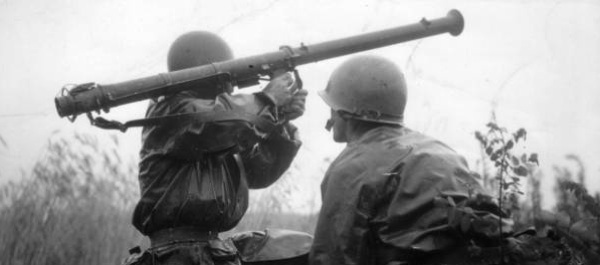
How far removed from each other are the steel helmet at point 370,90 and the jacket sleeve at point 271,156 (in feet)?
1.28

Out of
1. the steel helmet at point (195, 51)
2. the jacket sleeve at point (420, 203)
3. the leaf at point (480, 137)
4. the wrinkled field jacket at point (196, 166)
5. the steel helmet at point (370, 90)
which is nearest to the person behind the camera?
the leaf at point (480, 137)

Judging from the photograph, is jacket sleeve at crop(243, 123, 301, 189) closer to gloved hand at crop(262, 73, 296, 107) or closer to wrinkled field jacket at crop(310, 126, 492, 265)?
gloved hand at crop(262, 73, 296, 107)

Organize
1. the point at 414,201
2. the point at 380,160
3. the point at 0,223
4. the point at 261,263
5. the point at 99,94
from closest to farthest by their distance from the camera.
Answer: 1. the point at 414,201
2. the point at 380,160
3. the point at 99,94
4. the point at 261,263
5. the point at 0,223

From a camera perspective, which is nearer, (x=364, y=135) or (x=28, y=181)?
(x=364, y=135)

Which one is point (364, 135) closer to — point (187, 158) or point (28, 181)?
point (187, 158)

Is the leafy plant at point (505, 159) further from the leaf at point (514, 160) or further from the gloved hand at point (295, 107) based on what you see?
the gloved hand at point (295, 107)

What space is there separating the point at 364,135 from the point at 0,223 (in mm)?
4122

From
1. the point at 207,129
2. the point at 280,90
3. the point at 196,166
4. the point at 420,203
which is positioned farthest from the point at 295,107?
the point at 420,203

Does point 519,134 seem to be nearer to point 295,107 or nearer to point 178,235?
point 295,107

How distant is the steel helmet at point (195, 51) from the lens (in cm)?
484

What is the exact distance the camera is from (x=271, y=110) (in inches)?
181

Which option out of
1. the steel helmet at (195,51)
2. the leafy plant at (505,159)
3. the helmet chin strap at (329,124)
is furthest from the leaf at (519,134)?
the steel helmet at (195,51)

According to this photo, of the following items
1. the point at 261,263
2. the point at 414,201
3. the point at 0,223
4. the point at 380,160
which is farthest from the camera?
the point at 0,223

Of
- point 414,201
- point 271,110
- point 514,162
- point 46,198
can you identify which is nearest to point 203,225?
point 271,110
